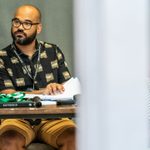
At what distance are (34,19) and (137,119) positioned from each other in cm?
268

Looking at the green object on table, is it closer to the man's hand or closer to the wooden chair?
the man's hand

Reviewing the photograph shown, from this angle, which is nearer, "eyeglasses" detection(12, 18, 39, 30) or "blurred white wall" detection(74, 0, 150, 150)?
"blurred white wall" detection(74, 0, 150, 150)

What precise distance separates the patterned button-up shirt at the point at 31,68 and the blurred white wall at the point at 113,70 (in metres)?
2.36

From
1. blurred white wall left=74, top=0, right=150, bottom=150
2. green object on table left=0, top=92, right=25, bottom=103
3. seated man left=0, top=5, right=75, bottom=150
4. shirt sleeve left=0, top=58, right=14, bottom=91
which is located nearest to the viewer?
blurred white wall left=74, top=0, right=150, bottom=150

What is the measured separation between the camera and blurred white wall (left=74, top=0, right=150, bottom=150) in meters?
→ 0.49

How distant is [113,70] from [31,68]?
248 centimetres

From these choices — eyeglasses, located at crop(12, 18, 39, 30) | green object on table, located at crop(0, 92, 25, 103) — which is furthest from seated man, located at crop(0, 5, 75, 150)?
green object on table, located at crop(0, 92, 25, 103)

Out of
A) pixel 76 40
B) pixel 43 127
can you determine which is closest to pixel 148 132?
pixel 76 40

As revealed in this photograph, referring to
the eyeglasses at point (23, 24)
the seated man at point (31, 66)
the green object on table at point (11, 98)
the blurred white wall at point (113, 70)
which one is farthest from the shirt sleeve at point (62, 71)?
the blurred white wall at point (113, 70)

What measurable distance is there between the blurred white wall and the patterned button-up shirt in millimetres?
2357

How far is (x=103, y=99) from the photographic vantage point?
0.49 metres

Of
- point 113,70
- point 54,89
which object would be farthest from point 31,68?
point 113,70

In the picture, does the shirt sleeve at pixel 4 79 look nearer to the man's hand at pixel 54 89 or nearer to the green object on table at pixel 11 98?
the man's hand at pixel 54 89

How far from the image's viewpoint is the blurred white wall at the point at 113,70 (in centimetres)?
49
